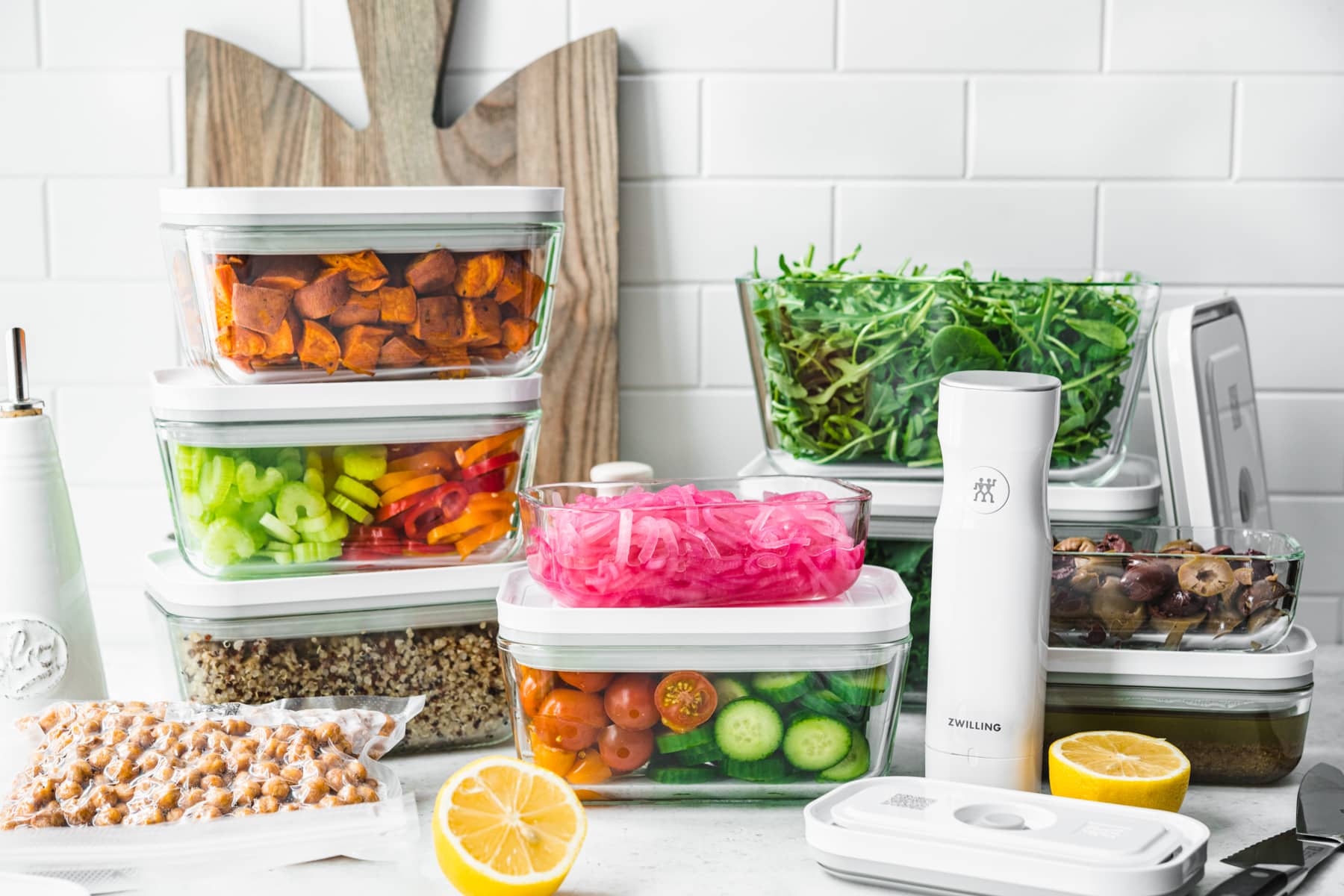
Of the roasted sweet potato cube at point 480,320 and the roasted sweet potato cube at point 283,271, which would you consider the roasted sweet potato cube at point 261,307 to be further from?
the roasted sweet potato cube at point 480,320

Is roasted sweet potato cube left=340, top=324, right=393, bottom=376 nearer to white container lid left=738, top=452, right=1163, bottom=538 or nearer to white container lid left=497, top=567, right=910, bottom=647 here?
white container lid left=497, top=567, right=910, bottom=647

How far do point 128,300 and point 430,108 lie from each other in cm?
39

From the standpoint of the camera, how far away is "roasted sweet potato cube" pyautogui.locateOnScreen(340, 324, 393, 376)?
936mm

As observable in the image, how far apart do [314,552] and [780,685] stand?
0.38 metres

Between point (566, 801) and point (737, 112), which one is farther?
point (737, 112)

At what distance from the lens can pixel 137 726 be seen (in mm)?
847

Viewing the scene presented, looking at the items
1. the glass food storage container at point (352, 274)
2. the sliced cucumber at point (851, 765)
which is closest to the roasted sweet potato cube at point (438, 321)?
the glass food storage container at point (352, 274)

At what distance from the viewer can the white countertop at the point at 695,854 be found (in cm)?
77

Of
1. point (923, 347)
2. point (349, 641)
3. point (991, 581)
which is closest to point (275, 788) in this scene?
point (349, 641)

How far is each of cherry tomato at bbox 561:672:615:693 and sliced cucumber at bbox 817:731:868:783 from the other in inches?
6.8

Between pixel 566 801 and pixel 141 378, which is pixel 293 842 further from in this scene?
pixel 141 378

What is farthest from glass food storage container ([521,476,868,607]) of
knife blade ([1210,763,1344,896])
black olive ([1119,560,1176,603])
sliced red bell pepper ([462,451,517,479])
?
knife blade ([1210,763,1344,896])

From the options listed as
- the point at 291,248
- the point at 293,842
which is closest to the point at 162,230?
the point at 291,248

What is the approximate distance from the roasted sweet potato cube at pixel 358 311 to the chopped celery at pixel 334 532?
0.15 meters
